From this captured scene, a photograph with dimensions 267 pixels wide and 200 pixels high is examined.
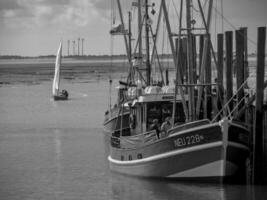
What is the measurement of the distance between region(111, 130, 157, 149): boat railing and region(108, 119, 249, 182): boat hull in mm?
344

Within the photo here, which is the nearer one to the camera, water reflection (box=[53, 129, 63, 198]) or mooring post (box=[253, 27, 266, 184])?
mooring post (box=[253, 27, 266, 184])

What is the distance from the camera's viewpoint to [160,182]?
28172mm

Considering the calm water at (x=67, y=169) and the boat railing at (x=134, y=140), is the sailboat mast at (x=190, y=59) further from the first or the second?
the calm water at (x=67, y=169)

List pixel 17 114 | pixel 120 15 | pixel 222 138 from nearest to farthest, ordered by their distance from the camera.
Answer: pixel 222 138 → pixel 120 15 → pixel 17 114

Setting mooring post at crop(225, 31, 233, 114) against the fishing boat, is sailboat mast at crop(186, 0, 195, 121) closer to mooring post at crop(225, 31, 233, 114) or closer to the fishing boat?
the fishing boat

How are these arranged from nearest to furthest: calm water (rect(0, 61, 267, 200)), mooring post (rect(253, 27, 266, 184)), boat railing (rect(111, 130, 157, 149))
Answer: mooring post (rect(253, 27, 266, 184)) → calm water (rect(0, 61, 267, 200)) → boat railing (rect(111, 130, 157, 149))

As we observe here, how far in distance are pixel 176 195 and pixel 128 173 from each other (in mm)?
3902

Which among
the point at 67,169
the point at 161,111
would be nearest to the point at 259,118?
the point at 161,111

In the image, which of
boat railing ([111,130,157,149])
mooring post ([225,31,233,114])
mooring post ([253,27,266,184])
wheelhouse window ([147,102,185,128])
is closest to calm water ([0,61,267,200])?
mooring post ([253,27,266,184])

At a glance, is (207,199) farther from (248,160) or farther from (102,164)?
(102,164)

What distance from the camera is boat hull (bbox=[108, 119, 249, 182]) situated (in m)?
25.7

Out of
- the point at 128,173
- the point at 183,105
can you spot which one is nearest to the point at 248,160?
the point at 183,105

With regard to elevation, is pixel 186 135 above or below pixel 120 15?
below

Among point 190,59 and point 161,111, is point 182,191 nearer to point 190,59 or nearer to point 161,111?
point 161,111
